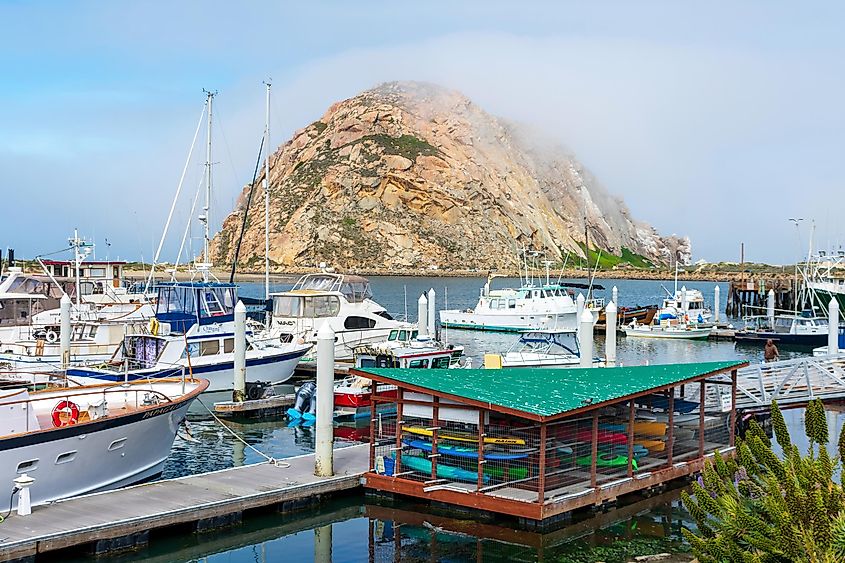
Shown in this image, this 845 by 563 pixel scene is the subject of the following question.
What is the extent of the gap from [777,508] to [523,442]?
329 inches

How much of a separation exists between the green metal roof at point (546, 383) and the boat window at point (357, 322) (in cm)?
2299

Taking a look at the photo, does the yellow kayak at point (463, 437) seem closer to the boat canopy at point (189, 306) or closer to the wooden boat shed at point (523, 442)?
the wooden boat shed at point (523, 442)

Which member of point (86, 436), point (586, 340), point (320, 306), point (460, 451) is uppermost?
point (320, 306)

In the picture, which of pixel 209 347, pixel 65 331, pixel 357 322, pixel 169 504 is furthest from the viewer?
pixel 357 322

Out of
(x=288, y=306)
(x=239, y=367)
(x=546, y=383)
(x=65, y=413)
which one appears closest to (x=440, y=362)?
(x=239, y=367)

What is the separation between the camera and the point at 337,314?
45.0 m

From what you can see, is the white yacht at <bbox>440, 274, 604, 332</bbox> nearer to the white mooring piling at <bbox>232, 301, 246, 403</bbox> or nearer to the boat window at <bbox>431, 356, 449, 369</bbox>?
the boat window at <bbox>431, 356, 449, 369</bbox>

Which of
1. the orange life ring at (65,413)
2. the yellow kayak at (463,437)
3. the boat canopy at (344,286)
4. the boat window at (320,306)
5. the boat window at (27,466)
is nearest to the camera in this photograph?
the boat window at (27,466)

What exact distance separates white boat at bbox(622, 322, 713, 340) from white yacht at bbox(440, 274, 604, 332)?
10.4 ft

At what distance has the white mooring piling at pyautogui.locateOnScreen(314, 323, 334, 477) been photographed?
20089 millimetres

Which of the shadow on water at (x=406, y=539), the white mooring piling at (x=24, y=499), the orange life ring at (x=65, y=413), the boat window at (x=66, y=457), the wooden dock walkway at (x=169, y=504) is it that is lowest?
the shadow on water at (x=406, y=539)

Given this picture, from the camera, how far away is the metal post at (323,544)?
1783cm

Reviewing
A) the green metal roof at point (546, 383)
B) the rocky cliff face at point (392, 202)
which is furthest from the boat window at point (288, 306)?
the rocky cliff face at point (392, 202)

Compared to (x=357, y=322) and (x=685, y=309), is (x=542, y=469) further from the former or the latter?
(x=685, y=309)
